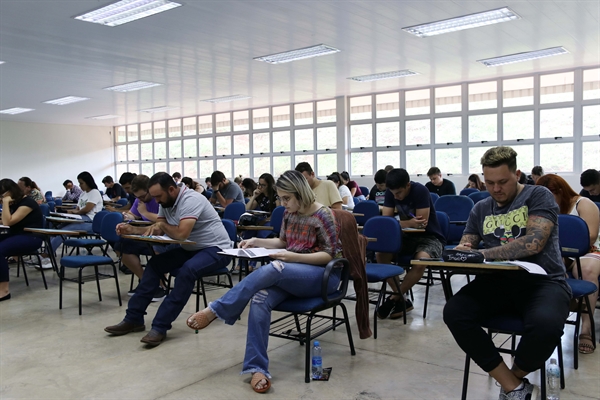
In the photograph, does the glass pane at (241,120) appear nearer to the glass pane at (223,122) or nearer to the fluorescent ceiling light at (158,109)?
the glass pane at (223,122)

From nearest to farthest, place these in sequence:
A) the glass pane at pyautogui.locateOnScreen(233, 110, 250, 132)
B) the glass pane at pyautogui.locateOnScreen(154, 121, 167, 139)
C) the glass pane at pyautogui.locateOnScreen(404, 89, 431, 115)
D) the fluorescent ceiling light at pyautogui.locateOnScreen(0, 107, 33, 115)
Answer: the glass pane at pyautogui.locateOnScreen(404, 89, 431, 115)
the fluorescent ceiling light at pyautogui.locateOnScreen(0, 107, 33, 115)
the glass pane at pyautogui.locateOnScreen(233, 110, 250, 132)
the glass pane at pyautogui.locateOnScreen(154, 121, 167, 139)

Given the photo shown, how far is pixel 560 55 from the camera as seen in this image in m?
9.84

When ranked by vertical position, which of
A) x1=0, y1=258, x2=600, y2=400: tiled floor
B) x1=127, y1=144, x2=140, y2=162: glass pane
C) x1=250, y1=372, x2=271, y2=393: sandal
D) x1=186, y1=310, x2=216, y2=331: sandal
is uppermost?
x1=127, y1=144, x2=140, y2=162: glass pane

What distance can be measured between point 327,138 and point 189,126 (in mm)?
6237

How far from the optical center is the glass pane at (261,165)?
16641 millimetres

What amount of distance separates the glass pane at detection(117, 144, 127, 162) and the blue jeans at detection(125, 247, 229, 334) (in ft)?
60.6

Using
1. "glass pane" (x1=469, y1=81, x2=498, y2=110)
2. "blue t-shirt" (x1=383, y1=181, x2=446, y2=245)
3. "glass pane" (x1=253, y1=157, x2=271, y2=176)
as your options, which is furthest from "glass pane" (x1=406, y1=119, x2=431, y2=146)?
"blue t-shirt" (x1=383, y1=181, x2=446, y2=245)

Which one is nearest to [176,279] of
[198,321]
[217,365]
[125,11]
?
[217,365]

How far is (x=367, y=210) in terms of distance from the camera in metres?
6.41

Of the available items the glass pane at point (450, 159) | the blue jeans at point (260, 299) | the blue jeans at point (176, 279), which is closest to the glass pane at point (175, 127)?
the glass pane at point (450, 159)

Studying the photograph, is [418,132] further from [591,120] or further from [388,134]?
[591,120]

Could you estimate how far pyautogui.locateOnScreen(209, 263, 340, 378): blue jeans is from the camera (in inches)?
116

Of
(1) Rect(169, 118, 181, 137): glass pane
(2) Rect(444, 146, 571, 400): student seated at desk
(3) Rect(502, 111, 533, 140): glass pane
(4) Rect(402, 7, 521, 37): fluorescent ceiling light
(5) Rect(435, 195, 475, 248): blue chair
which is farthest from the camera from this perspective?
(1) Rect(169, 118, 181, 137): glass pane

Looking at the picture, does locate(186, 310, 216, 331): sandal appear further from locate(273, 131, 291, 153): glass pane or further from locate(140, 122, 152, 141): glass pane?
locate(140, 122, 152, 141): glass pane
